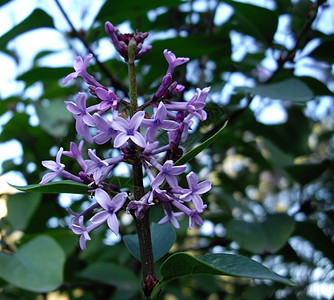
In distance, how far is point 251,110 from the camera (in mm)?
2342

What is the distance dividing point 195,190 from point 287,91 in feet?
2.78

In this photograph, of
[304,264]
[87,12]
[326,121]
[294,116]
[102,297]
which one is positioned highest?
[87,12]

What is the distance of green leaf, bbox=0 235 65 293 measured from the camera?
5.10 ft

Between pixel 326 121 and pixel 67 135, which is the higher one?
pixel 67 135

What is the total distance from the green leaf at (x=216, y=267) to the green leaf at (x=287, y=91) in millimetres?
816

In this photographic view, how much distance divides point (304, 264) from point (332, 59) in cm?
161

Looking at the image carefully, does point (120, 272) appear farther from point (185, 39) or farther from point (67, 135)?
point (185, 39)

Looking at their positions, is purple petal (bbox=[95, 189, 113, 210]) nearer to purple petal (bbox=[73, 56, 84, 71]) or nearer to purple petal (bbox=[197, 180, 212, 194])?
purple petal (bbox=[197, 180, 212, 194])

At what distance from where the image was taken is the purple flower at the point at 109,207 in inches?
37.2

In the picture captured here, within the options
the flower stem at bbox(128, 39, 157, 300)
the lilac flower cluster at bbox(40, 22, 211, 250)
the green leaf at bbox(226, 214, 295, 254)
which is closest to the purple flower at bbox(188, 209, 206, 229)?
the lilac flower cluster at bbox(40, 22, 211, 250)

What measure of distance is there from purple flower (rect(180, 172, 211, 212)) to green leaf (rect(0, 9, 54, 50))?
4.19ft

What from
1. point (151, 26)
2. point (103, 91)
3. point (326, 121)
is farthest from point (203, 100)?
point (326, 121)

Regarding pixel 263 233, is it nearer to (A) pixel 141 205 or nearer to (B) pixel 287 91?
(B) pixel 287 91

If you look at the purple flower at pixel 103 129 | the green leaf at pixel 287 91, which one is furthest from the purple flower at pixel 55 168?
the green leaf at pixel 287 91
